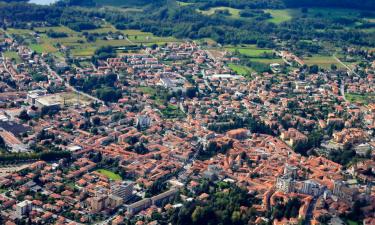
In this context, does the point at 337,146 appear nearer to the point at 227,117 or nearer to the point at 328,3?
the point at 227,117

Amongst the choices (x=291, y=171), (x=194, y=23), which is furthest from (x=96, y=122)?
(x=194, y=23)

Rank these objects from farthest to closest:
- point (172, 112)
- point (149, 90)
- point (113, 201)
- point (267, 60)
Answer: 1. point (267, 60)
2. point (149, 90)
3. point (172, 112)
4. point (113, 201)

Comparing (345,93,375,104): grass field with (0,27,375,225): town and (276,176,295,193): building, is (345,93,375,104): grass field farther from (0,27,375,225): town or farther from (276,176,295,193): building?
→ (276,176,295,193): building

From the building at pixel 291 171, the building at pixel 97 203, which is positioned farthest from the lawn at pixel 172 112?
the building at pixel 97 203

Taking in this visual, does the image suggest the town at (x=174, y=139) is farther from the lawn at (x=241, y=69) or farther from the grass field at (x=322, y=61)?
the grass field at (x=322, y=61)

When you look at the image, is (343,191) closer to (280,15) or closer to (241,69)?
(241,69)

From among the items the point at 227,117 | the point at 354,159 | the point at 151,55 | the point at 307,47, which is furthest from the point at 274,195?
the point at 307,47
